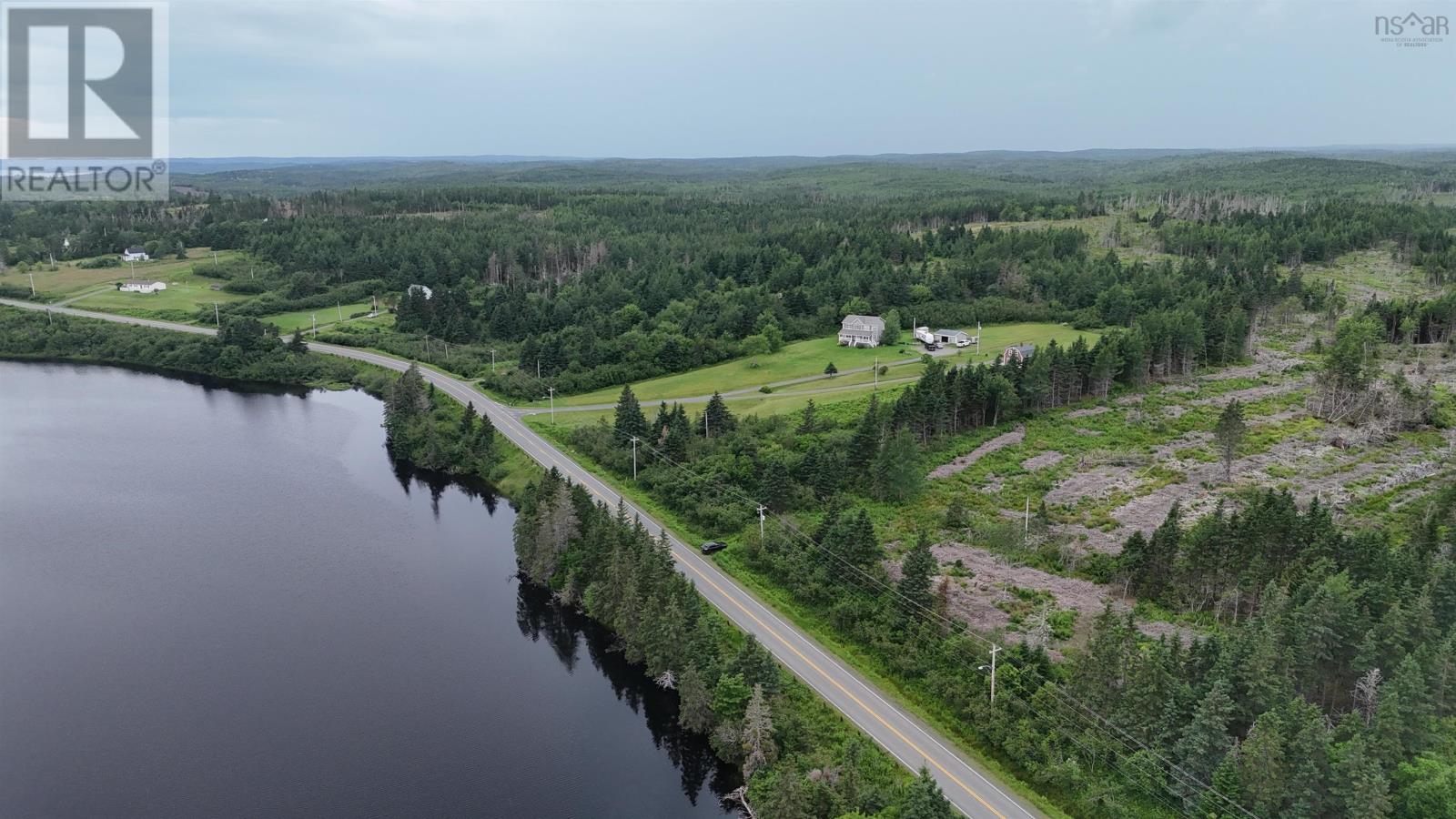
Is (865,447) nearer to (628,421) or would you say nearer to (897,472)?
(897,472)

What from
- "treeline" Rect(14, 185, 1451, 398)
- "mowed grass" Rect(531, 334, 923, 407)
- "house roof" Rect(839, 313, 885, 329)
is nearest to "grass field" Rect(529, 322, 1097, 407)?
"mowed grass" Rect(531, 334, 923, 407)

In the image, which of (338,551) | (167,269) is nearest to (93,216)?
(167,269)

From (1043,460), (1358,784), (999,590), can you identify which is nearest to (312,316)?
(1043,460)

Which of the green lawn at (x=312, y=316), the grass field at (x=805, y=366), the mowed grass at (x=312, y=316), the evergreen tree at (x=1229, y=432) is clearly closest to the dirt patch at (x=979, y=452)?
the evergreen tree at (x=1229, y=432)

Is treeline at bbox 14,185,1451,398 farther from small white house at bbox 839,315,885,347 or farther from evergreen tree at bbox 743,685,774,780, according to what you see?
evergreen tree at bbox 743,685,774,780

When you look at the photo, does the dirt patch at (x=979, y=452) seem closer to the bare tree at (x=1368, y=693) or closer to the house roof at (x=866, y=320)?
the bare tree at (x=1368, y=693)
